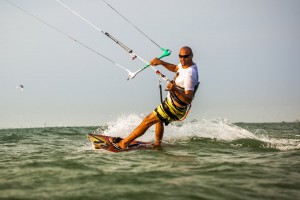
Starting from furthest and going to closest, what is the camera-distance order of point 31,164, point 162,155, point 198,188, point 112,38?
point 112,38 → point 162,155 → point 31,164 → point 198,188

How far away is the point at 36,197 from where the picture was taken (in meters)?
3.97

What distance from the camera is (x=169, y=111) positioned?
8422 millimetres

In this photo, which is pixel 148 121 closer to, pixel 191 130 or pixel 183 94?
pixel 183 94

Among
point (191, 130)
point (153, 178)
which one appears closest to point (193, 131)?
point (191, 130)

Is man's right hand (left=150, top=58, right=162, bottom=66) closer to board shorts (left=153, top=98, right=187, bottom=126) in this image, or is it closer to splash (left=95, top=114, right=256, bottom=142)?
board shorts (left=153, top=98, right=187, bottom=126)

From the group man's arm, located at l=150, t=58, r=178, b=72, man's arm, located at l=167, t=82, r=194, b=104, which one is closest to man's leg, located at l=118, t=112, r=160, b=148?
man's arm, located at l=167, t=82, r=194, b=104

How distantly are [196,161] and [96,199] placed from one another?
10.3 feet

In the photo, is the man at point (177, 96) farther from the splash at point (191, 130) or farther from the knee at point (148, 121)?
the splash at point (191, 130)

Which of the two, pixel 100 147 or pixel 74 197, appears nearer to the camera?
pixel 74 197

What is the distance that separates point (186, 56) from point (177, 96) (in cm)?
109

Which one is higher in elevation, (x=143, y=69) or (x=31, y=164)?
(x=143, y=69)

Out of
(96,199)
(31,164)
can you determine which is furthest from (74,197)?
(31,164)

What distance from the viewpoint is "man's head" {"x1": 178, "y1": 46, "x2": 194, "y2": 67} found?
7.94 meters

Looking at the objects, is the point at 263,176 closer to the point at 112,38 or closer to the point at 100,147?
the point at 100,147
